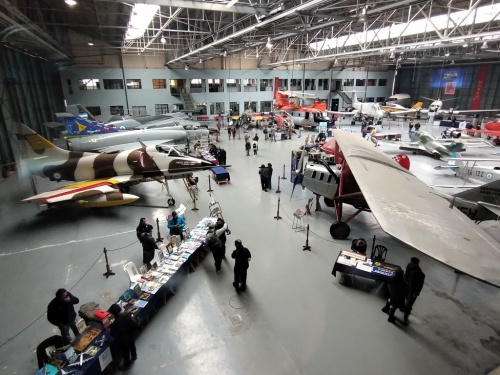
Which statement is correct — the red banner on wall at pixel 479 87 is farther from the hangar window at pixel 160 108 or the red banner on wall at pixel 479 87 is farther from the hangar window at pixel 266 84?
the hangar window at pixel 160 108

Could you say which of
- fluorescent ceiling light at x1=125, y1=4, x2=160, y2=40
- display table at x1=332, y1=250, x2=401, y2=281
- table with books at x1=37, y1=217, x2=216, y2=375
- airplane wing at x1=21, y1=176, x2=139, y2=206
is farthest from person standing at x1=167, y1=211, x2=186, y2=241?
fluorescent ceiling light at x1=125, y1=4, x2=160, y2=40

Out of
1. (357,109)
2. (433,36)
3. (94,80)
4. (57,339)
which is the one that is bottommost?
(57,339)

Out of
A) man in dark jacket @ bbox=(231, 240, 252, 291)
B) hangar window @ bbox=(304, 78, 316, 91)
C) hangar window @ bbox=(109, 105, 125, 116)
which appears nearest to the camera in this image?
man in dark jacket @ bbox=(231, 240, 252, 291)

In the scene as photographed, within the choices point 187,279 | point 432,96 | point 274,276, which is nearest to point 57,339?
point 187,279

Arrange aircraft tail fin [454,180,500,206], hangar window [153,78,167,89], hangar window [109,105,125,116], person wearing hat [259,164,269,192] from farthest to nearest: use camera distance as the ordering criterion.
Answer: hangar window [153,78,167,89] → hangar window [109,105,125,116] → person wearing hat [259,164,269,192] → aircraft tail fin [454,180,500,206]

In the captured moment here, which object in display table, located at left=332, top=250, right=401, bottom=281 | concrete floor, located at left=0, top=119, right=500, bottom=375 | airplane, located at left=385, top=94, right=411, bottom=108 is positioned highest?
airplane, located at left=385, top=94, right=411, bottom=108

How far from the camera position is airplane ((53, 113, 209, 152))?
18.0 m

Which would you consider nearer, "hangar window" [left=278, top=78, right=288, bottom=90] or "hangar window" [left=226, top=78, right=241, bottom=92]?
"hangar window" [left=226, top=78, right=241, bottom=92]

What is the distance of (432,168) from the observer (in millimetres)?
18531

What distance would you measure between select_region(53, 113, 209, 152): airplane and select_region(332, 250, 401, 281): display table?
1485 centimetres

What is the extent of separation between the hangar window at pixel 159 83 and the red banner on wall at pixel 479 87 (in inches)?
1802

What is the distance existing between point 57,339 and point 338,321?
572cm

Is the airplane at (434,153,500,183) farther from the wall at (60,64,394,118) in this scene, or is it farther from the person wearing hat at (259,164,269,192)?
the wall at (60,64,394,118)

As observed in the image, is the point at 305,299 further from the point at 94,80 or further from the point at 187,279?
the point at 94,80
